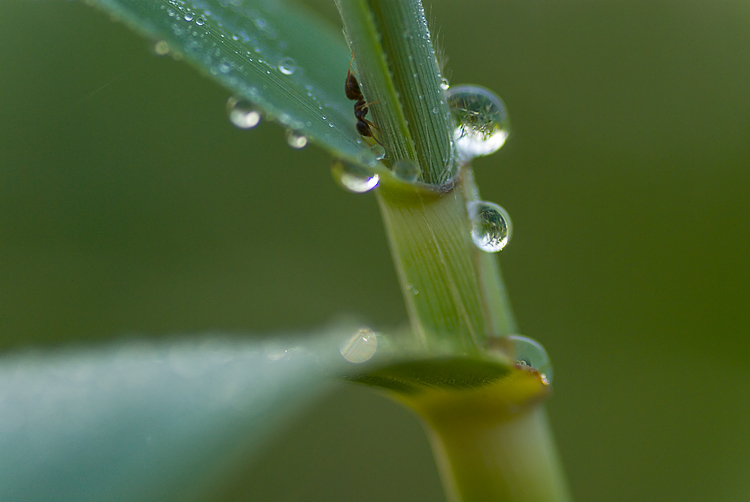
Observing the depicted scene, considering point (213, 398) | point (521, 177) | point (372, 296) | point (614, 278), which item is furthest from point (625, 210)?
point (213, 398)

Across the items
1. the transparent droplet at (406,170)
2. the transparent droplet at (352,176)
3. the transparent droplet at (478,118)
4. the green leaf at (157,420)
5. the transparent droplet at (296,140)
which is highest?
the transparent droplet at (478,118)

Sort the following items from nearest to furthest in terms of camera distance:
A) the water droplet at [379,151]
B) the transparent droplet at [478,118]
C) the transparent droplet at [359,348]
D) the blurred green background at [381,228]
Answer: the transparent droplet at [359,348]
the water droplet at [379,151]
the transparent droplet at [478,118]
the blurred green background at [381,228]

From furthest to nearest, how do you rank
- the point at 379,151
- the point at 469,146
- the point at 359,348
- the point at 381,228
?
the point at 381,228 < the point at 469,146 < the point at 379,151 < the point at 359,348

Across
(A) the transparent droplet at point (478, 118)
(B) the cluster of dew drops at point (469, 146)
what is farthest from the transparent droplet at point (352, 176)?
(A) the transparent droplet at point (478, 118)

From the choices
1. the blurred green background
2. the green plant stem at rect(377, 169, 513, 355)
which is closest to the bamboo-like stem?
the green plant stem at rect(377, 169, 513, 355)

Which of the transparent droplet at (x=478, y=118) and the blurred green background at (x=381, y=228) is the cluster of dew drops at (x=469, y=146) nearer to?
the transparent droplet at (x=478, y=118)

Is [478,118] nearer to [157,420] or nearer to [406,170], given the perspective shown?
[406,170]

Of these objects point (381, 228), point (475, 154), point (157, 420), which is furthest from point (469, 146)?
point (381, 228)

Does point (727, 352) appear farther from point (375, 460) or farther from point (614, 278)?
point (375, 460)
